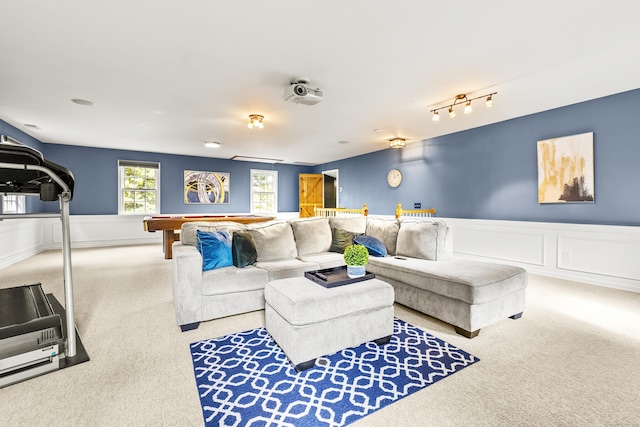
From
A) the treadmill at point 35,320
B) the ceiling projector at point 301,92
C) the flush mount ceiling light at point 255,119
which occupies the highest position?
the flush mount ceiling light at point 255,119

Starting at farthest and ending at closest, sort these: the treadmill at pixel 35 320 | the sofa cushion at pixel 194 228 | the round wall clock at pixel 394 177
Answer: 1. the round wall clock at pixel 394 177
2. the sofa cushion at pixel 194 228
3. the treadmill at pixel 35 320

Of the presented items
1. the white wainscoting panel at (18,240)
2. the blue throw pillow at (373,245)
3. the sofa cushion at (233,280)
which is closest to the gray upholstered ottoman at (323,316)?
the sofa cushion at (233,280)

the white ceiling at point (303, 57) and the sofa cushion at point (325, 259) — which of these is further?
the sofa cushion at point (325, 259)

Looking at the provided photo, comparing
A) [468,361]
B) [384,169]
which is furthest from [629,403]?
[384,169]

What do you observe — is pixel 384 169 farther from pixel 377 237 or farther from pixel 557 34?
pixel 557 34

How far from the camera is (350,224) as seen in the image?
398cm

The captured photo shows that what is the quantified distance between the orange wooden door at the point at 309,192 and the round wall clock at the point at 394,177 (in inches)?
121

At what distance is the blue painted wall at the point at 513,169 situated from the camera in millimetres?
3703

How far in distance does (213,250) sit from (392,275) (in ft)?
6.02

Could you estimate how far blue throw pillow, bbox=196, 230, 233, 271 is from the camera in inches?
109

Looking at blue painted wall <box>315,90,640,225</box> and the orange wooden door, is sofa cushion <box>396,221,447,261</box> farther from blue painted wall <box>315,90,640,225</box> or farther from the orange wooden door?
the orange wooden door

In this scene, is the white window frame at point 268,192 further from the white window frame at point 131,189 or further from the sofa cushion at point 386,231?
the sofa cushion at point 386,231

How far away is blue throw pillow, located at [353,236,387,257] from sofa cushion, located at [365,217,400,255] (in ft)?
0.61

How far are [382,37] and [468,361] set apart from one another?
259cm
